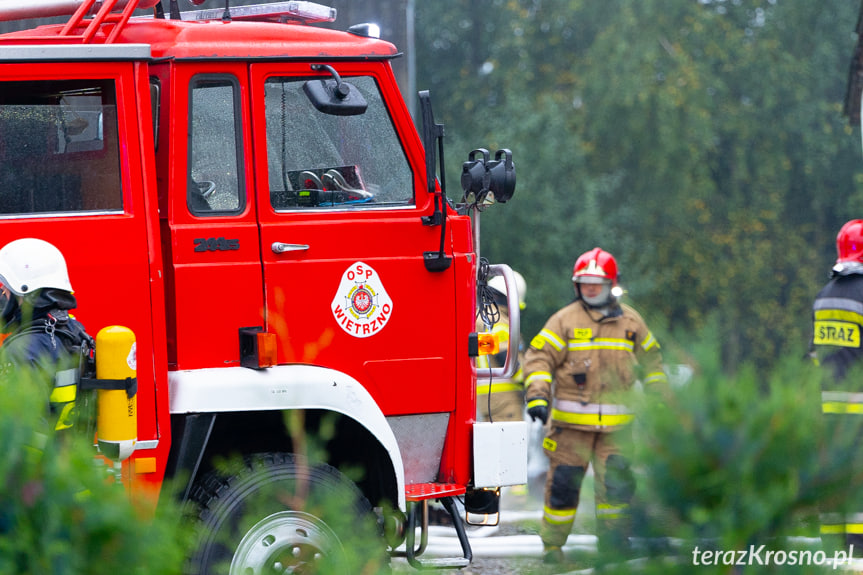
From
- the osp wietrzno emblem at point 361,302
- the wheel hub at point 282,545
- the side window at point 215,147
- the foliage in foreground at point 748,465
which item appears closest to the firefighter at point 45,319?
the side window at point 215,147

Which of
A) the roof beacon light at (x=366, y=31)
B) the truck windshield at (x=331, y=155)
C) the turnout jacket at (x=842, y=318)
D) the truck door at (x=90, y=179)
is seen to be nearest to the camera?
the truck door at (x=90, y=179)

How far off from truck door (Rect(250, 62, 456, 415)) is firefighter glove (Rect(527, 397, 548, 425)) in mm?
2254

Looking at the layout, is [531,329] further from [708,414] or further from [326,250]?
[708,414]

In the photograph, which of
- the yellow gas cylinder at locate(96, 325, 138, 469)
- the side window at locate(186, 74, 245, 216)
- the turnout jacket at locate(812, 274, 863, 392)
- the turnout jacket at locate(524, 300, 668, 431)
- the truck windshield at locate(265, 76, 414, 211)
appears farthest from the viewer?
the turnout jacket at locate(524, 300, 668, 431)

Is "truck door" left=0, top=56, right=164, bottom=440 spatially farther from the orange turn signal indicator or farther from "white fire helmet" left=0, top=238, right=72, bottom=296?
the orange turn signal indicator

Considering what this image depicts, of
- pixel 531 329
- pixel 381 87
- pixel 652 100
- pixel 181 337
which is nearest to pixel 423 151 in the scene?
pixel 381 87

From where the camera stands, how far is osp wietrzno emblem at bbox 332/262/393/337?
169 inches

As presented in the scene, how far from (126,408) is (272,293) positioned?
742 millimetres

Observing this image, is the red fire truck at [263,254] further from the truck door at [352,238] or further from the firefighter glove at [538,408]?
the firefighter glove at [538,408]

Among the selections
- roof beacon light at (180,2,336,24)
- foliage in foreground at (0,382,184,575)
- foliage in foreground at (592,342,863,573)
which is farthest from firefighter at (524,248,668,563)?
foliage in foreground at (0,382,184,575)

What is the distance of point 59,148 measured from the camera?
13.2 ft

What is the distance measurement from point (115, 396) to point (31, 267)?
51 centimetres

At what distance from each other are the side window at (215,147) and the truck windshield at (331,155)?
13cm

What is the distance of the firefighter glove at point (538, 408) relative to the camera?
6.70 m
